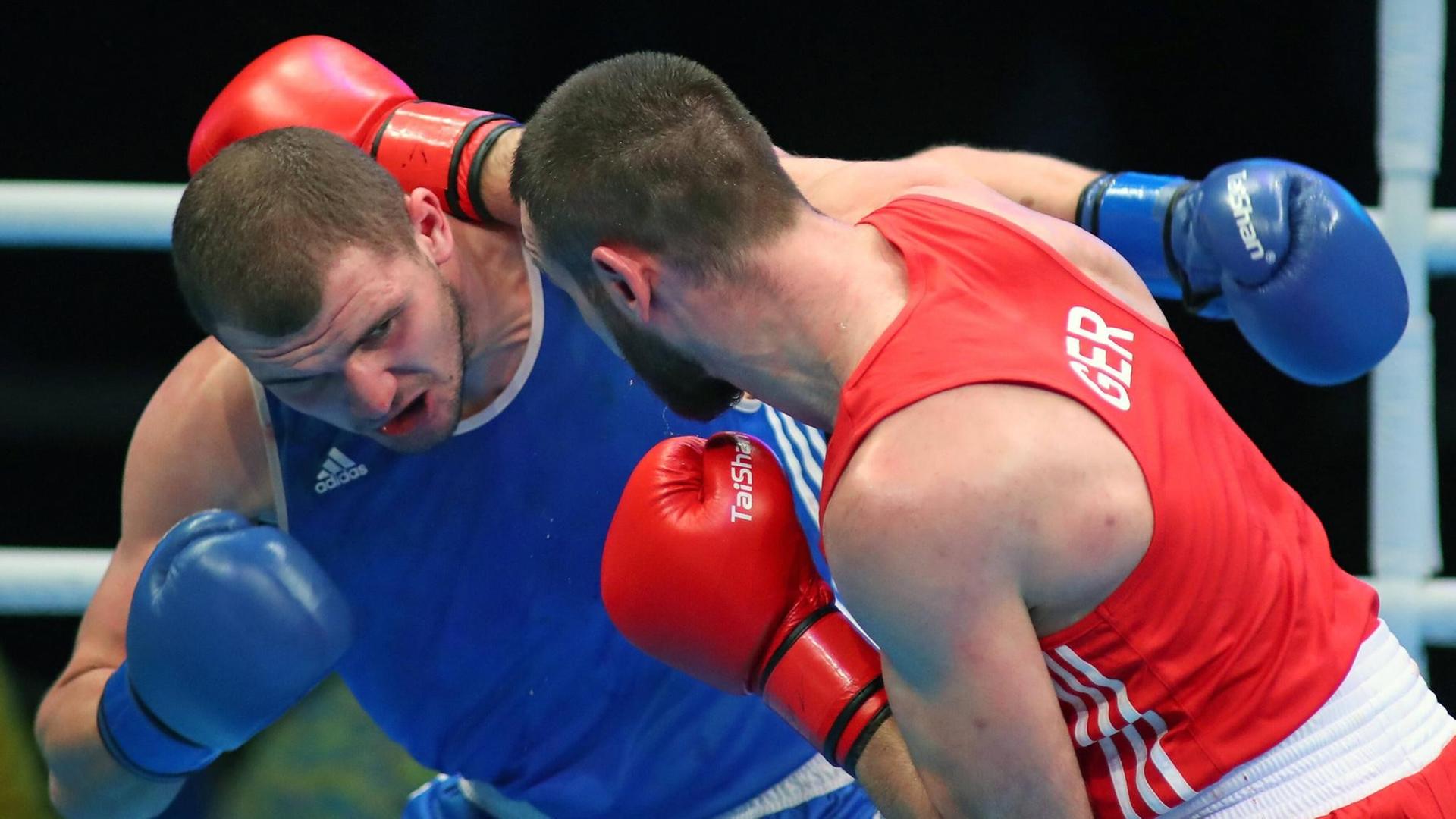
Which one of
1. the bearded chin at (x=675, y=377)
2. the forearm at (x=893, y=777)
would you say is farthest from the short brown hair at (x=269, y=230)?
the forearm at (x=893, y=777)

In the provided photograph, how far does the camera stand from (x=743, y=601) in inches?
60.6

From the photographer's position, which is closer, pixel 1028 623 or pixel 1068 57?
pixel 1028 623

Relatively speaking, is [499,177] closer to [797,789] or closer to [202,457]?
[202,457]

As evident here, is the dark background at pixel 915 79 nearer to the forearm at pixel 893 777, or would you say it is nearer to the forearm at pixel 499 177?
the forearm at pixel 499 177

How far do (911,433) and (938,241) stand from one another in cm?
25

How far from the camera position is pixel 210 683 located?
1.78 m

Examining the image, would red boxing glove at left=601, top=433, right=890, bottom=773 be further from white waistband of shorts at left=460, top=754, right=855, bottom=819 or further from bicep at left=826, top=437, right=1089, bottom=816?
white waistband of shorts at left=460, top=754, right=855, bottom=819

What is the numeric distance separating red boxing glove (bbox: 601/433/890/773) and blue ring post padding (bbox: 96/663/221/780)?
63 cm

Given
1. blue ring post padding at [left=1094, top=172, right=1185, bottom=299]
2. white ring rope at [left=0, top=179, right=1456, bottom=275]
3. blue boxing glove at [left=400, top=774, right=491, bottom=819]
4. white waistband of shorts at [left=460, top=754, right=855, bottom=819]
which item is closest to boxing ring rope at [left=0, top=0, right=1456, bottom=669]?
white ring rope at [left=0, top=179, right=1456, bottom=275]

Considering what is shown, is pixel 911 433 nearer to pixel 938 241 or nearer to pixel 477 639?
pixel 938 241

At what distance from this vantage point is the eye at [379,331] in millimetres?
1809

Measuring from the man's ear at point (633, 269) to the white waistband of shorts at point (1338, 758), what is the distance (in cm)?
70

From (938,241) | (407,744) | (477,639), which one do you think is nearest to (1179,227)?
(938,241)

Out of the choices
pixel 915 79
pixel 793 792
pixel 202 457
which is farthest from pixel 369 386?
pixel 915 79
